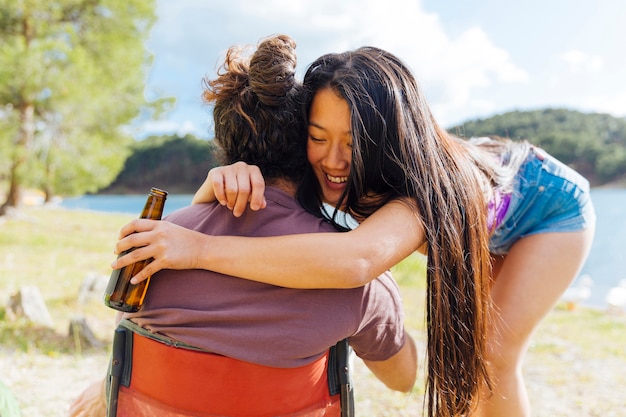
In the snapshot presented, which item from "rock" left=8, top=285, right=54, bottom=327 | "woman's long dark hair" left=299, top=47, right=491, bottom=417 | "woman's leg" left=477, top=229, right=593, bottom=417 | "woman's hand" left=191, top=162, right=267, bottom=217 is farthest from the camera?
"rock" left=8, top=285, right=54, bottom=327

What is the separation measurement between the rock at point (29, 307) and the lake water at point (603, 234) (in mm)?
1322

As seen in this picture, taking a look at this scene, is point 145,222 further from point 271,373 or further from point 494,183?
point 494,183

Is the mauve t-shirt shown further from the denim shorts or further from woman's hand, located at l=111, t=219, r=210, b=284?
the denim shorts

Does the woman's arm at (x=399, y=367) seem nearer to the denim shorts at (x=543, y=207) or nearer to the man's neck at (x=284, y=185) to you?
the man's neck at (x=284, y=185)

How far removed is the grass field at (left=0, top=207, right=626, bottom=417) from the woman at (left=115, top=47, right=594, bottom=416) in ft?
3.38

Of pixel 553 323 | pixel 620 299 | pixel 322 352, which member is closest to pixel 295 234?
pixel 322 352

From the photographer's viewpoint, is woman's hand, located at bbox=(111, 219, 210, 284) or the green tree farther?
the green tree

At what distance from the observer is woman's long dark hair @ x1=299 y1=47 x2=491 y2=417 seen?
5.10 feet

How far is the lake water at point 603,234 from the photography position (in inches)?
570

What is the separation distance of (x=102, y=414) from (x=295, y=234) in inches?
37.4

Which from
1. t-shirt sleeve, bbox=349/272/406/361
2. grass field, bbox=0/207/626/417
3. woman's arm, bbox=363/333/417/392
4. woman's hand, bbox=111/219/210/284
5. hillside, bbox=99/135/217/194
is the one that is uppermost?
woman's hand, bbox=111/219/210/284

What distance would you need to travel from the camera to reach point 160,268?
1275 millimetres

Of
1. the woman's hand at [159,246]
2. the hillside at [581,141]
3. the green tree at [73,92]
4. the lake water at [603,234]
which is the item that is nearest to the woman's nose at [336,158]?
the woman's hand at [159,246]

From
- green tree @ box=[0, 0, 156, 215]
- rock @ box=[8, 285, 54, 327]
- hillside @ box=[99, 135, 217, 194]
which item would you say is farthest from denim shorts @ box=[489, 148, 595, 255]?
hillside @ box=[99, 135, 217, 194]
